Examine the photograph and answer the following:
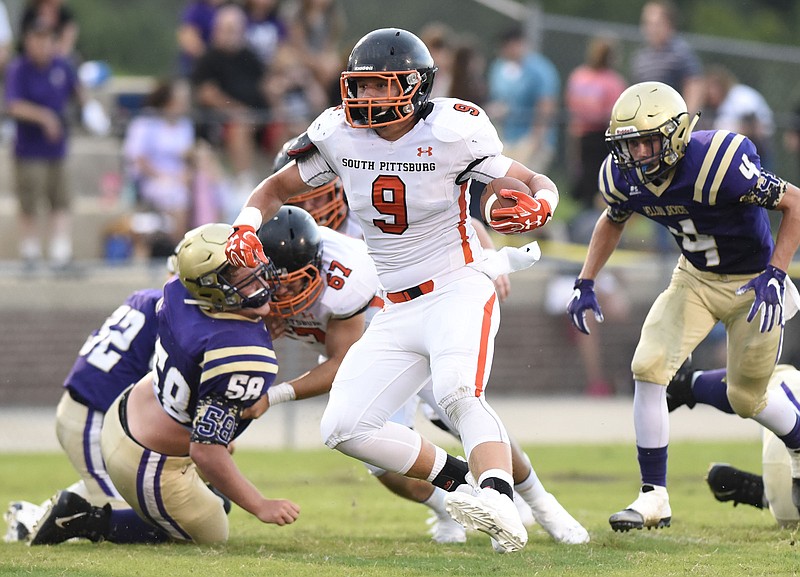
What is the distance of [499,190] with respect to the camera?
5.37 metres

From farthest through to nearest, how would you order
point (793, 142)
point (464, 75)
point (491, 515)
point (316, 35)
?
point (316, 35) → point (793, 142) → point (464, 75) → point (491, 515)

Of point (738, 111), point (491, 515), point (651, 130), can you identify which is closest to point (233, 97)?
point (738, 111)

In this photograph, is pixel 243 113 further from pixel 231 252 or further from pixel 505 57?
pixel 231 252

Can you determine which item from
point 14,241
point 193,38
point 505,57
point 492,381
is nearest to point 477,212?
point 492,381

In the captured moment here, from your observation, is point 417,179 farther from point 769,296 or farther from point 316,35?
point 316,35

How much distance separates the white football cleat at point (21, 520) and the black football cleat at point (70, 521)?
26 centimetres

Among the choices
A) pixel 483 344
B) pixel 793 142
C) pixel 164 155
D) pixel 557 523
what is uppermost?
pixel 483 344

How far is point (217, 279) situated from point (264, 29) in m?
8.59

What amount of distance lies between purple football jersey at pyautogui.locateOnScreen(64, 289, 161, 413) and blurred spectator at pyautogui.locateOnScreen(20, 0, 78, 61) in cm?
680

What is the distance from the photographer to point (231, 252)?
541 centimetres

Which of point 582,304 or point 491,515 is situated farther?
point 582,304

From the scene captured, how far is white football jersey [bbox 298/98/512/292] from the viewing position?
214 inches

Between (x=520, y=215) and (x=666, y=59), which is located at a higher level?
(x=520, y=215)

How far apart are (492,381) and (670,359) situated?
19.8 ft
